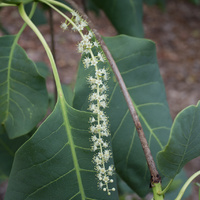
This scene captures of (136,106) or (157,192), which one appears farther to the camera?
(136,106)

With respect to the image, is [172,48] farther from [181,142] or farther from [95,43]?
[181,142]

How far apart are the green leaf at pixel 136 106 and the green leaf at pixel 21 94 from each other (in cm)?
11

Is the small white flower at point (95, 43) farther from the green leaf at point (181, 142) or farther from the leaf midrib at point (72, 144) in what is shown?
the green leaf at point (181, 142)

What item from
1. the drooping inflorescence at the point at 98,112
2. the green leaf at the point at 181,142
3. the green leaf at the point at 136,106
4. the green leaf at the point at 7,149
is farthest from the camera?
the green leaf at the point at 7,149

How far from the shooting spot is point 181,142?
0.56 meters

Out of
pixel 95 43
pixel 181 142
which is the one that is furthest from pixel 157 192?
pixel 95 43

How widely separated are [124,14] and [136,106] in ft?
1.43

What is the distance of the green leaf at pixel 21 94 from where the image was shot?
0.83 metres

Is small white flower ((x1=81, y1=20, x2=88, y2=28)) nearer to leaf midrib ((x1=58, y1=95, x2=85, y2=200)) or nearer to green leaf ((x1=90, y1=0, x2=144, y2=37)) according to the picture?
leaf midrib ((x1=58, y1=95, x2=85, y2=200))

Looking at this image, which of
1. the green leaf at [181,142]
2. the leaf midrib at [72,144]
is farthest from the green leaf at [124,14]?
the green leaf at [181,142]

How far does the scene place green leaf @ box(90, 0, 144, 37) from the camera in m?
1.12

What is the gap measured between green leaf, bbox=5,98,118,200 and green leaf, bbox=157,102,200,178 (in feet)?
0.54

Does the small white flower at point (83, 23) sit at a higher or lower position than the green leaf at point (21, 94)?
higher

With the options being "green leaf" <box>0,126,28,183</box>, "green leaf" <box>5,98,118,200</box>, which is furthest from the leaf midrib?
"green leaf" <box>0,126,28,183</box>
